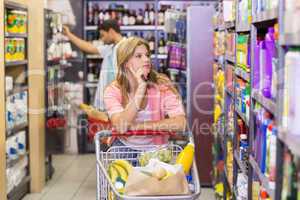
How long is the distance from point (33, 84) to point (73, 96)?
7.24 feet

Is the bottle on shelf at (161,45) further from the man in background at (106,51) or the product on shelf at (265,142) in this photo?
the product on shelf at (265,142)

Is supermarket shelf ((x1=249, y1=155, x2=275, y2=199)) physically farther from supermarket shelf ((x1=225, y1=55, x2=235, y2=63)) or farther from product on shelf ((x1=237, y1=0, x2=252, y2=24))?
supermarket shelf ((x1=225, y1=55, x2=235, y2=63))

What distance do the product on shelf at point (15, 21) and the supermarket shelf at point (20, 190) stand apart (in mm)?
1607

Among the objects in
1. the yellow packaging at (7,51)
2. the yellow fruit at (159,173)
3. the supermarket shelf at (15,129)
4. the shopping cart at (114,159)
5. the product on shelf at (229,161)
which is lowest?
the product on shelf at (229,161)

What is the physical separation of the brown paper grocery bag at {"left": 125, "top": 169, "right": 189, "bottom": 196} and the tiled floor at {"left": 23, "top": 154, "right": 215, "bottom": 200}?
11.1 ft

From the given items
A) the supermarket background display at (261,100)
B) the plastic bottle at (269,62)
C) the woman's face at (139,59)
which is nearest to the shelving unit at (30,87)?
the supermarket background display at (261,100)

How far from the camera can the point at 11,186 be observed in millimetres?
5438

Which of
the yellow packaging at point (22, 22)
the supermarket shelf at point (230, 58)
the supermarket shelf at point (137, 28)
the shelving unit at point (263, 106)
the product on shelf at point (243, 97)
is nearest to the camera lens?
the shelving unit at point (263, 106)

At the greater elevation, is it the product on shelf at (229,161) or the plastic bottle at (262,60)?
the plastic bottle at (262,60)

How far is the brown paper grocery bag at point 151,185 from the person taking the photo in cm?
253

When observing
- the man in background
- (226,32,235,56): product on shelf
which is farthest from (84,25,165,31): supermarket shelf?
A: (226,32,235,56): product on shelf

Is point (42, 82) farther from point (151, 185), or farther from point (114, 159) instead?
point (151, 185)

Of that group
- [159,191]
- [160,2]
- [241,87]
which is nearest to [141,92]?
[241,87]

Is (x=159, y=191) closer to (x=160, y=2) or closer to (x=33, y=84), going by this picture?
(x=33, y=84)
